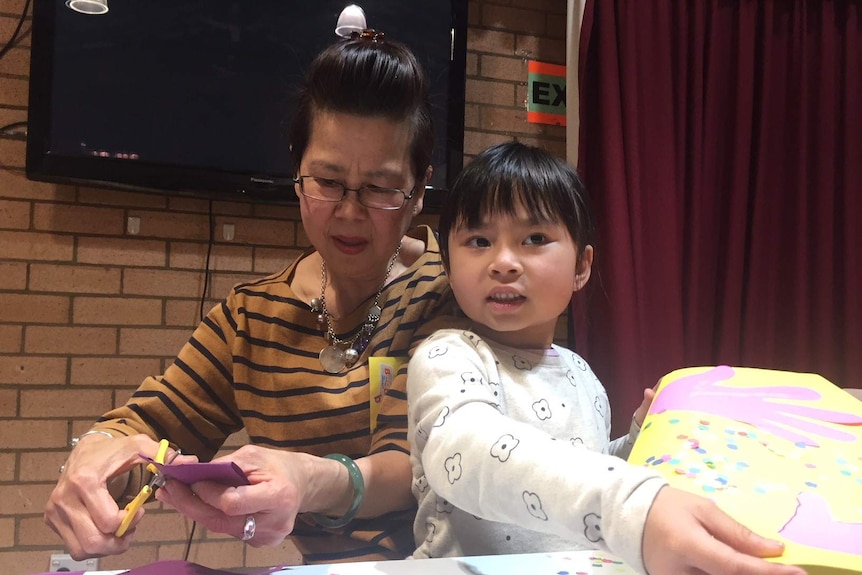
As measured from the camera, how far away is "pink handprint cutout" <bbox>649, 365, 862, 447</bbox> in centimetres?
62

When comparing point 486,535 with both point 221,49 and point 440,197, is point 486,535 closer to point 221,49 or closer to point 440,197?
point 440,197

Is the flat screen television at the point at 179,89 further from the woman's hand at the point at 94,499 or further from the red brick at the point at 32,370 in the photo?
the woman's hand at the point at 94,499

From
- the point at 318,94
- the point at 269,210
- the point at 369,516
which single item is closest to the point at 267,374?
the point at 369,516

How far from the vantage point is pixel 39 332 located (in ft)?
6.40

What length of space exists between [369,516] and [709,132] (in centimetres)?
186

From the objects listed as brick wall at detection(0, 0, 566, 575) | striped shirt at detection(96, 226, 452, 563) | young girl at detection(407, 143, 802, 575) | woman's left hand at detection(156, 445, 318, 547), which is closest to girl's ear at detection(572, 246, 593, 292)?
young girl at detection(407, 143, 802, 575)

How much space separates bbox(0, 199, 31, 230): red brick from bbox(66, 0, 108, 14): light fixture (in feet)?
1.83

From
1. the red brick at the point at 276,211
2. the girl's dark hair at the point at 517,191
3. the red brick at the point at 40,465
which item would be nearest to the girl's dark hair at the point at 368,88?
the girl's dark hair at the point at 517,191

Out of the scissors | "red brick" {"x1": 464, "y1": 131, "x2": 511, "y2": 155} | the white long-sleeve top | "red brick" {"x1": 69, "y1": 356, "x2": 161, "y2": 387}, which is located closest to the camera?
the white long-sleeve top

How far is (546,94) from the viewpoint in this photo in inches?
94.4

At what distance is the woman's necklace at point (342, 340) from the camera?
1.07m

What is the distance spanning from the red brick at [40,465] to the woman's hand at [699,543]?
1.87 m

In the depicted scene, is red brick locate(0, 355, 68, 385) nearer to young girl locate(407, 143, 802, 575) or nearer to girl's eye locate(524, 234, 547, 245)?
young girl locate(407, 143, 802, 575)

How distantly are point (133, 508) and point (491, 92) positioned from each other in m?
1.95
